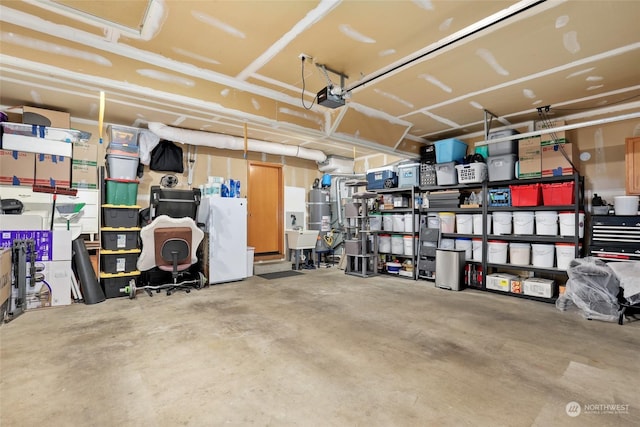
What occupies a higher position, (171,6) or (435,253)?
(171,6)

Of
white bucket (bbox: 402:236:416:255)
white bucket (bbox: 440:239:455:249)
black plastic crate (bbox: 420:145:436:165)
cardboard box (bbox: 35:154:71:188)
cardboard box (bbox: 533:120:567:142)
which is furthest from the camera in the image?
black plastic crate (bbox: 420:145:436:165)

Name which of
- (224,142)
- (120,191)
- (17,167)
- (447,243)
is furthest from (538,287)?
(17,167)

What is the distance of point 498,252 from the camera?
15.9 ft

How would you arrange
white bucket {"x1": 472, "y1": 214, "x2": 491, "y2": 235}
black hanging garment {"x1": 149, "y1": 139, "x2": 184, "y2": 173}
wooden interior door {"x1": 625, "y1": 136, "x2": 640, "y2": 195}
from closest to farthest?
1. wooden interior door {"x1": 625, "y1": 136, "x2": 640, "y2": 195}
2. white bucket {"x1": 472, "y1": 214, "x2": 491, "y2": 235}
3. black hanging garment {"x1": 149, "y1": 139, "x2": 184, "y2": 173}

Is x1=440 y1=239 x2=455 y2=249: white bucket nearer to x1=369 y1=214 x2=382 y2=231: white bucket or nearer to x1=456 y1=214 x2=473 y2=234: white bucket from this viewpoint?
x1=456 y1=214 x2=473 y2=234: white bucket

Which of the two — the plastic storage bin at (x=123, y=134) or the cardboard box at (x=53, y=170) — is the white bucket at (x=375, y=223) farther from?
the cardboard box at (x=53, y=170)

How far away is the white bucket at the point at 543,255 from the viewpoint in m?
4.42

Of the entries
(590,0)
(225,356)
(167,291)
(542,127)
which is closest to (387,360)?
(225,356)

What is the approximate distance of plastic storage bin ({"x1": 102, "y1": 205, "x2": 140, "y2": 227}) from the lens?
4441 millimetres

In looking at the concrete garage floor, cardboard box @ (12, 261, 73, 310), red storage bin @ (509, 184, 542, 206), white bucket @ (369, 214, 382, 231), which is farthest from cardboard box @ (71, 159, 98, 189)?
red storage bin @ (509, 184, 542, 206)

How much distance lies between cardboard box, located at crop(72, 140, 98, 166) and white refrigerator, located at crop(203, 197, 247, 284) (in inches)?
67.0

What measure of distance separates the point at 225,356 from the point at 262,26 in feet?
9.40

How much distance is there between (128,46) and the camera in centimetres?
303

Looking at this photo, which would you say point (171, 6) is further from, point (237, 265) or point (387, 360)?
point (237, 265)
